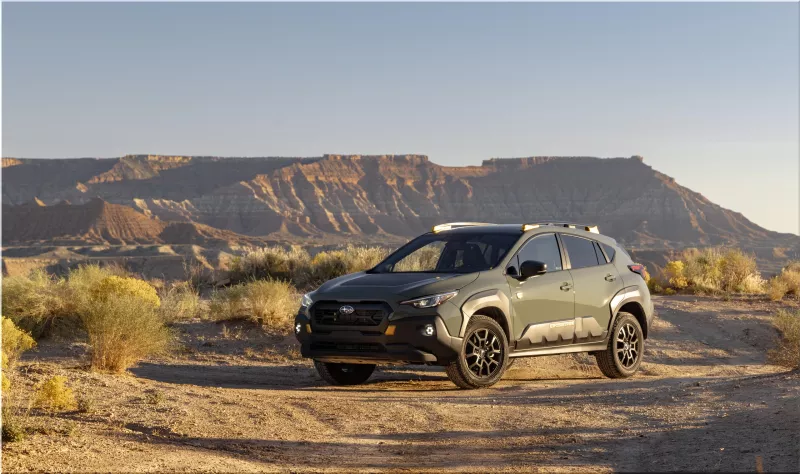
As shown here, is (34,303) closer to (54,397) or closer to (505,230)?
(54,397)

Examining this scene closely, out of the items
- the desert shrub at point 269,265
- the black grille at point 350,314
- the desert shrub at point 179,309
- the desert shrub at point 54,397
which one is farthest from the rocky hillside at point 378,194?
the desert shrub at point 54,397

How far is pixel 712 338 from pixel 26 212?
365ft

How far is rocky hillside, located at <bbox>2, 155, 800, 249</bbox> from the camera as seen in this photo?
5310 inches

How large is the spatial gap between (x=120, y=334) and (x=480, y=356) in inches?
168

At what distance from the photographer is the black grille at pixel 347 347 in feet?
32.5

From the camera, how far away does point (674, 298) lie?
22391mm

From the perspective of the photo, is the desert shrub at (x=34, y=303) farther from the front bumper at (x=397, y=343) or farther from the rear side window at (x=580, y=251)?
the rear side window at (x=580, y=251)

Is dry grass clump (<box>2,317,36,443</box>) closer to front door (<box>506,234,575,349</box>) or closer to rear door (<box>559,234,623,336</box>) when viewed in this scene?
front door (<box>506,234,575,349</box>)

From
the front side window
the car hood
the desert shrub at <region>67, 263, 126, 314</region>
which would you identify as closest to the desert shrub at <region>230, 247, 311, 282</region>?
the desert shrub at <region>67, 263, 126, 314</region>

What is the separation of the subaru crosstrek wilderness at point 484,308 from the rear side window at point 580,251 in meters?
0.01

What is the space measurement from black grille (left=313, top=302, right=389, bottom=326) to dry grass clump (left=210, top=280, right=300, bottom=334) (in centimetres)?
539

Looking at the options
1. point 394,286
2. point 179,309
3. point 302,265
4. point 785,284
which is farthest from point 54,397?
point 785,284

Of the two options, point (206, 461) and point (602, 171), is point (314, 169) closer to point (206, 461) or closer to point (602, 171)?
point (602, 171)

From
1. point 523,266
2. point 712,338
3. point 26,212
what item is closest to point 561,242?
point 523,266
